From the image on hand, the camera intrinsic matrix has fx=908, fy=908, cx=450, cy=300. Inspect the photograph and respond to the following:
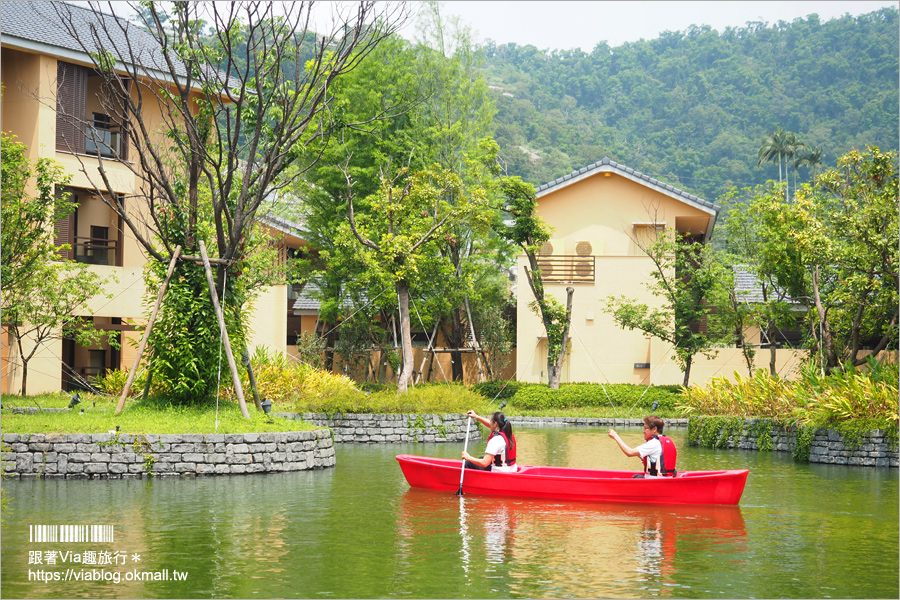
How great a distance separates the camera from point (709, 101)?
6569cm

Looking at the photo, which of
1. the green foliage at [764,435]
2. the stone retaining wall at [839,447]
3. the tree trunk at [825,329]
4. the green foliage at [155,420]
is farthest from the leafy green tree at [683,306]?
the green foliage at [155,420]

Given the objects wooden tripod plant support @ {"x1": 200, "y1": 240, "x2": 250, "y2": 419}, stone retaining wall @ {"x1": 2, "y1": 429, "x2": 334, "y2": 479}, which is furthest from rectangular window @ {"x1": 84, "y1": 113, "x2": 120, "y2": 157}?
stone retaining wall @ {"x1": 2, "y1": 429, "x2": 334, "y2": 479}

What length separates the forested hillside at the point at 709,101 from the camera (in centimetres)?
6006

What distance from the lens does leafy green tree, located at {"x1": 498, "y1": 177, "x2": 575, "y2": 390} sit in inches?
1125

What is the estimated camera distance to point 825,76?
64.6 metres

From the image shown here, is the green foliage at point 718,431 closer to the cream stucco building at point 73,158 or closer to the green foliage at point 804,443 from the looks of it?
the green foliage at point 804,443

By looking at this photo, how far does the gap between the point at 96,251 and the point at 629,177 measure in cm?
1805

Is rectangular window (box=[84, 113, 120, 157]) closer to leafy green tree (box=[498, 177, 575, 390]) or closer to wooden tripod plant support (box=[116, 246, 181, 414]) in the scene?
wooden tripod plant support (box=[116, 246, 181, 414])

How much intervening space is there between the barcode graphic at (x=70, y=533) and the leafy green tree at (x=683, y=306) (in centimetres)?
2096

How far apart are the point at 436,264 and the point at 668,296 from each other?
7.40 meters

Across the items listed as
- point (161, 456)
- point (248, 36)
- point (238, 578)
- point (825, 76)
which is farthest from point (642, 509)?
point (825, 76)

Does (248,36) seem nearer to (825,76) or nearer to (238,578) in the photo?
(238,578)

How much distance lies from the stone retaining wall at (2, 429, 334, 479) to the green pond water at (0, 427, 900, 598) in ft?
1.05

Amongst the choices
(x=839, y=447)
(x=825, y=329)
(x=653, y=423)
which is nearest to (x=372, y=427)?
(x=653, y=423)
